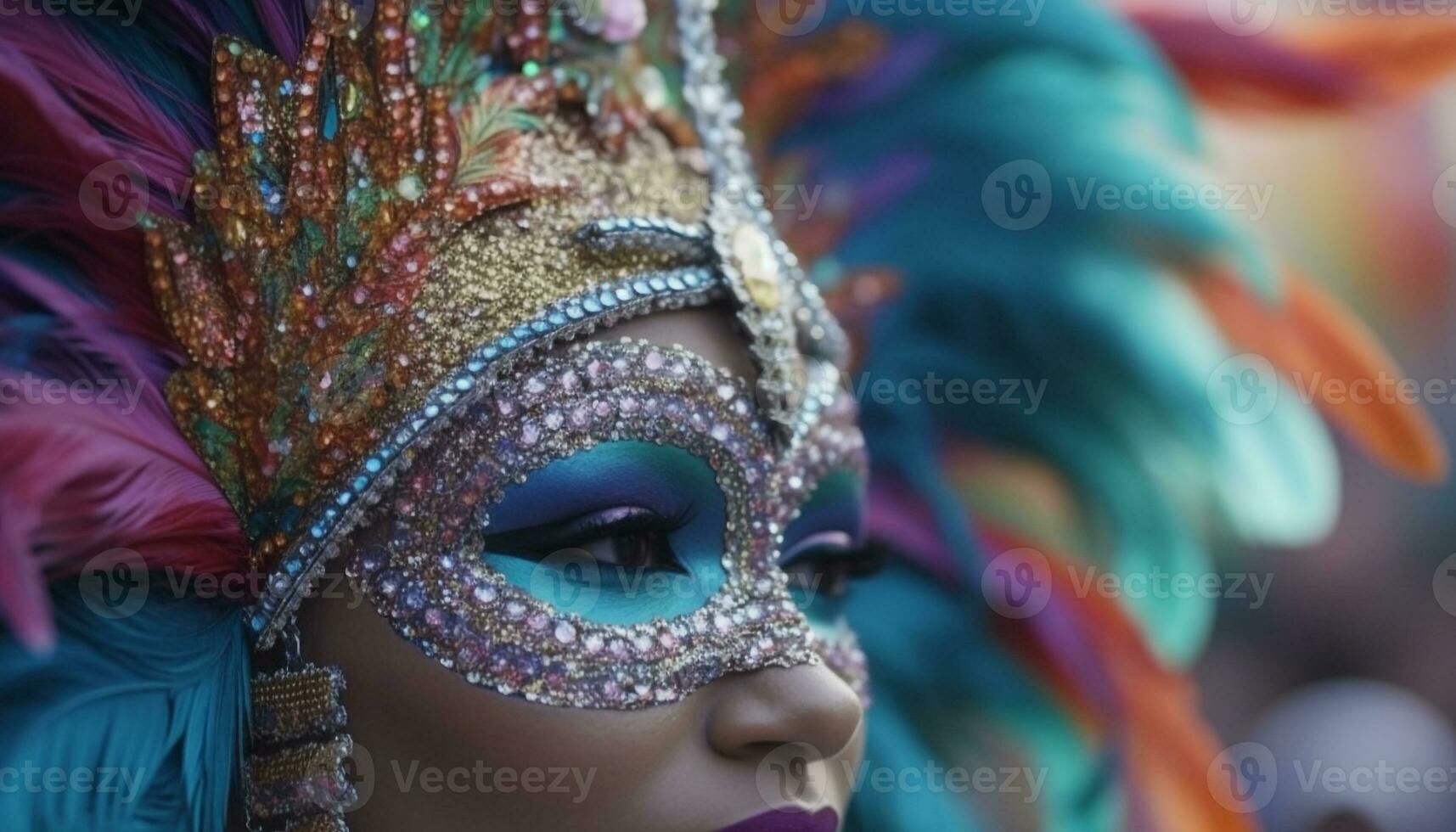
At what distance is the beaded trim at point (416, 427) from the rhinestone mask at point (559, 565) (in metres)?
0.02

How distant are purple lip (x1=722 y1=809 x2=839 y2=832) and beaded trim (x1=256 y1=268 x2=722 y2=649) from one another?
488 mm

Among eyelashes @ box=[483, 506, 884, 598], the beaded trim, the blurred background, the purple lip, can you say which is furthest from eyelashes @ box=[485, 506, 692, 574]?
the blurred background

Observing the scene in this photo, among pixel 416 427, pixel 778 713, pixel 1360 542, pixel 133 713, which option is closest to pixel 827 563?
pixel 778 713

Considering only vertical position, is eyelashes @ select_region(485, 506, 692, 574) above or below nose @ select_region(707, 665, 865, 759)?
above

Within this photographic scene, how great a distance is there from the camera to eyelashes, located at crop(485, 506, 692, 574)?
1.50m

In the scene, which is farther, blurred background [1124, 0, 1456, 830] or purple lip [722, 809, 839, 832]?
blurred background [1124, 0, 1456, 830]

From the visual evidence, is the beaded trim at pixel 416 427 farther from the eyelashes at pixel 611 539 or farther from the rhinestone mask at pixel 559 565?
the eyelashes at pixel 611 539

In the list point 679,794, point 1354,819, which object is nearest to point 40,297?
point 679,794

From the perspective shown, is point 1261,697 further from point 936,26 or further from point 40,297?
point 40,297

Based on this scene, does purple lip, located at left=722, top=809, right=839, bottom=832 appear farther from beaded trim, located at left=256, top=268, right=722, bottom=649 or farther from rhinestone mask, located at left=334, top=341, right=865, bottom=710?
beaded trim, located at left=256, top=268, right=722, bottom=649

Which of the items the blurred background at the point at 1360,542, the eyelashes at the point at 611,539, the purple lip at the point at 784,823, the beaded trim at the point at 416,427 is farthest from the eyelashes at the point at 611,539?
the blurred background at the point at 1360,542

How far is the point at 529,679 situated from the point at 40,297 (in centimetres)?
60

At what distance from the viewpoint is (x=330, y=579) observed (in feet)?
4.99

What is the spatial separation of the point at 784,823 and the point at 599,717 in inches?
8.6
